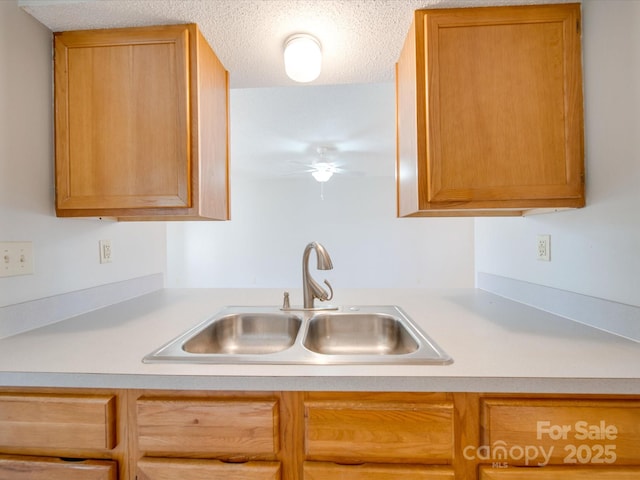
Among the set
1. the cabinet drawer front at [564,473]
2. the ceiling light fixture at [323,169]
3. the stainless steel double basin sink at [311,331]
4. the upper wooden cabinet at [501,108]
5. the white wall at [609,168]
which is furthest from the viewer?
the ceiling light fixture at [323,169]

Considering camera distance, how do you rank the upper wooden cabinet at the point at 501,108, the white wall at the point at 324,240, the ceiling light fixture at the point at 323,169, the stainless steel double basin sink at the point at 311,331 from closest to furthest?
the upper wooden cabinet at the point at 501,108 < the stainless steel double basin sink at the point at 311,331 < the ceiling light fixture at the point at 323,169 < the white wall at the point at 324,240

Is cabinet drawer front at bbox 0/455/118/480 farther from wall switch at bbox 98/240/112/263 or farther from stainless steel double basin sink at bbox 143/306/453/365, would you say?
wall switch at bbox 98/240/112/263

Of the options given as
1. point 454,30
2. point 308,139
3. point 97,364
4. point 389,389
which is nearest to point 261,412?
point 389,389

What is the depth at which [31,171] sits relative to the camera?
1052 mm

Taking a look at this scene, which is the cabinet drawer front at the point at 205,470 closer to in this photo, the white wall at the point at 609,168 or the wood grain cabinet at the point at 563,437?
the wood grain cabinet at the point at 563,437

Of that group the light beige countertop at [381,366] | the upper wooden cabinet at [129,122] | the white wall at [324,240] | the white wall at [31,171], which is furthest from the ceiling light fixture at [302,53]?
the white wall at [324,240]

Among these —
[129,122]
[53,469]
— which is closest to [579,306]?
[53,469]

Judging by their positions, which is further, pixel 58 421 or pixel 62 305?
pixel 62 305

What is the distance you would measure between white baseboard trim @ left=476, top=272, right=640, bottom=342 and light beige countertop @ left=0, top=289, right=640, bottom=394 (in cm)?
4

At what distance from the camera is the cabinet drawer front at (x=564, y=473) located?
66cm

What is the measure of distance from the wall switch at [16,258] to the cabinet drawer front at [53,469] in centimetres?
55

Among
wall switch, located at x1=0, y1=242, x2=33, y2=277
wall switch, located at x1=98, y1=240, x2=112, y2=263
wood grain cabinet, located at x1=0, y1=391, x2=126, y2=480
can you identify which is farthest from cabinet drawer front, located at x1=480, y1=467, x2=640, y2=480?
wall switch, located at x1=98, y1=240, x2=112, y2=263

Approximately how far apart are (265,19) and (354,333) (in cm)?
126

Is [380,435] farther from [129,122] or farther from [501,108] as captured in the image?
[129,122]
